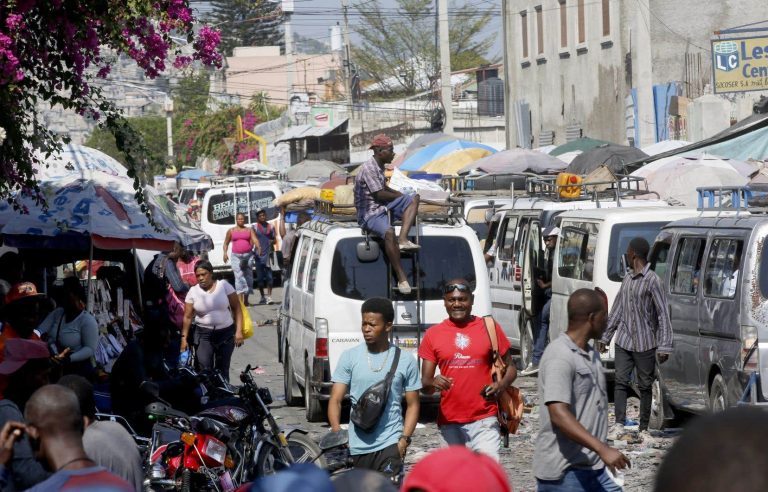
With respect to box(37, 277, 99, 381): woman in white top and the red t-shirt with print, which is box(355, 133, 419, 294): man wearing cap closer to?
box(37, 277, 99, 381): woman in white top

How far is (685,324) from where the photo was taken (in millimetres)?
11844

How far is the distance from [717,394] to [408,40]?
64048mm

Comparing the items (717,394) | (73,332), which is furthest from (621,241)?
(73,332)

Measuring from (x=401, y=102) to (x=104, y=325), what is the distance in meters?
52.7

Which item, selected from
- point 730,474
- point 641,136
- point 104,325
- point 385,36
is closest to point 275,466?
point 104,325

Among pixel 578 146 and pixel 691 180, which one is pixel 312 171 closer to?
pixel 578 146

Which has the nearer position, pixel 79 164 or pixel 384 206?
pixel 384 206

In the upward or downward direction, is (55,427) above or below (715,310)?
above

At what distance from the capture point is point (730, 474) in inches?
76.2

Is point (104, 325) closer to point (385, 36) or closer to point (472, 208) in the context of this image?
point (472, 208)

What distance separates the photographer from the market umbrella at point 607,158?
84.5ft

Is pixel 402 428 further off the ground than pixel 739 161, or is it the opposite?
pixel 739 161

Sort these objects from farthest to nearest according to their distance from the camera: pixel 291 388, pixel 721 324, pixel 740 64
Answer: pixel 740 64 < pixel 291 388 < pixel 721 324

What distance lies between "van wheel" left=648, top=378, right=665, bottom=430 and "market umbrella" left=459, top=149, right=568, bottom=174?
14.0 m
